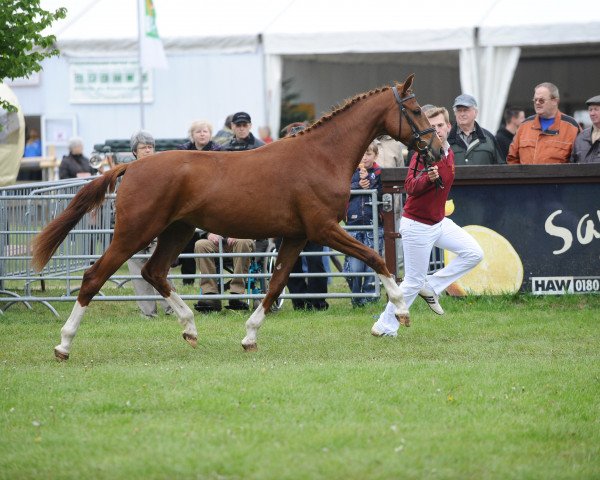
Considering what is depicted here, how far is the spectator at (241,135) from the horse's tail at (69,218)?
3.63 m

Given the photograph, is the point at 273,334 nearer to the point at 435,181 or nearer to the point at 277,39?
the point at 435,181

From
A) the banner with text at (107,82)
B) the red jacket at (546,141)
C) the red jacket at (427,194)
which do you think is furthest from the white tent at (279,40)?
the red jacket at (427,194)

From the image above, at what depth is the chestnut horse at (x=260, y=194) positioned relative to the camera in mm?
9250

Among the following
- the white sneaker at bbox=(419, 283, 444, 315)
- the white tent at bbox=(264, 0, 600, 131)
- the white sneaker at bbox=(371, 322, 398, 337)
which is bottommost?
the white sneaker at bbox=(371, 322, 398, 337)

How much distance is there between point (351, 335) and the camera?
34.6 ft

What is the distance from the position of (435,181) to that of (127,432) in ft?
13.8

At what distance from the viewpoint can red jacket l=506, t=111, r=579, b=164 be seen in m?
12.5

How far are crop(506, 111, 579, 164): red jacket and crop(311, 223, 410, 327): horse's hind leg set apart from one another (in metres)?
3.88

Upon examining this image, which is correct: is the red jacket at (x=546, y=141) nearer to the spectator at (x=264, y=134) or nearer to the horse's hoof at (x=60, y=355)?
the horse's hoof at (x=60, y=355)

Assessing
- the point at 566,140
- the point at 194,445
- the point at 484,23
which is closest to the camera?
the point at 194,445

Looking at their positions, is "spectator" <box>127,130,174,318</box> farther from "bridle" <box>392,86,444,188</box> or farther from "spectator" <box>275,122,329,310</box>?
"bridle" <box>392,86,444,188</box>

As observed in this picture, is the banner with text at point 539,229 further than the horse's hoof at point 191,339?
Yes

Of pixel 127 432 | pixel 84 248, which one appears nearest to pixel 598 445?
pixel 127 432

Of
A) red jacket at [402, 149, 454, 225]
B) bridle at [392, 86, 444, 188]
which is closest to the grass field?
Result: red jacket at [402, 149, 454, 225]
